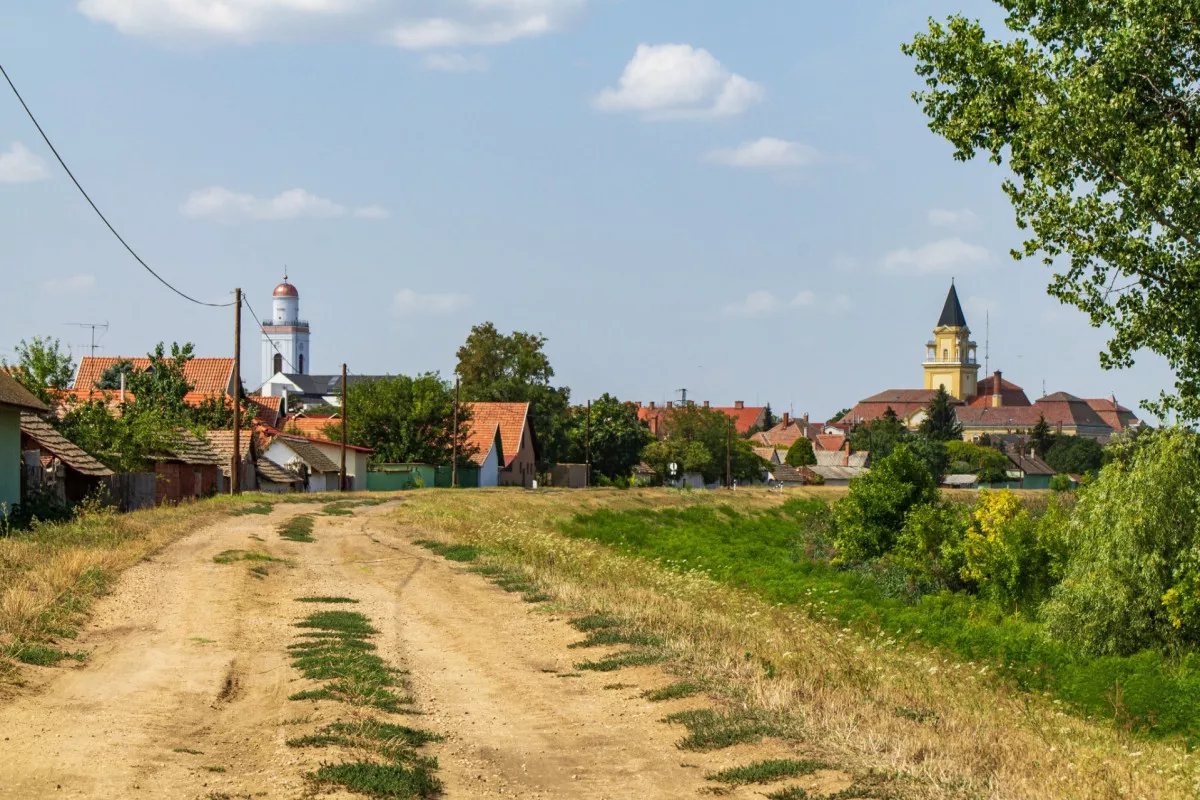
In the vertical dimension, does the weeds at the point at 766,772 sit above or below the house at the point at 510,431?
below

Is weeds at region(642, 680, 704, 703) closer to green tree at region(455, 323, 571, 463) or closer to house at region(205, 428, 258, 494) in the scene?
house at region(205, 428, 258, 494)

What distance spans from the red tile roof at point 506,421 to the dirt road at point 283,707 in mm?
60168

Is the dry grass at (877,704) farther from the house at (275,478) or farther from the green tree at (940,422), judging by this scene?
the green tree at (940,422)

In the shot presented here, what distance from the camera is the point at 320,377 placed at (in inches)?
6811

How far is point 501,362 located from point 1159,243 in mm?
83929

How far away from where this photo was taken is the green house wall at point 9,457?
92.6 feet

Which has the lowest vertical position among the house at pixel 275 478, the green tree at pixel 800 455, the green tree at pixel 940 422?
the house at pixel 275 478

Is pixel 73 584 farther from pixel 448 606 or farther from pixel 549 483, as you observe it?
pixel 549 483

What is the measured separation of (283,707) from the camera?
1049 centimetres

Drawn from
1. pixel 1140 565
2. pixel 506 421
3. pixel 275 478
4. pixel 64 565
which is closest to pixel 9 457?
pixel 64 565

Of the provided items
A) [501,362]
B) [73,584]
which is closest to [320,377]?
[501,362]

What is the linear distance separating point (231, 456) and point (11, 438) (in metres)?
21.3

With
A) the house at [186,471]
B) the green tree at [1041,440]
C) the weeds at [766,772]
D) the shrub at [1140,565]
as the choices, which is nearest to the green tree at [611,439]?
the house at [186,471]

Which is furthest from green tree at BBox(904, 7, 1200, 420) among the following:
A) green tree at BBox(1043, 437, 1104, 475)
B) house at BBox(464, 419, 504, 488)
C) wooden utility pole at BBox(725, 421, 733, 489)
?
green tree at BBox(1043, 437, 1104, 475)
